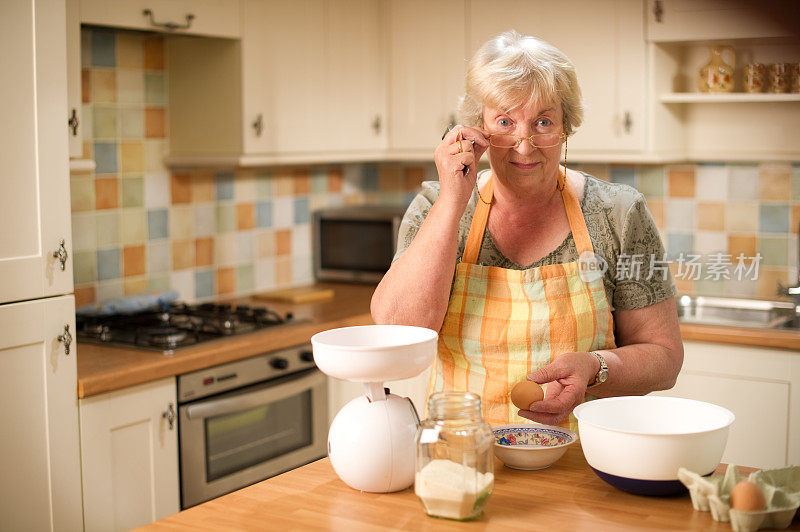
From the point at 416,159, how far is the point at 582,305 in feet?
6.43

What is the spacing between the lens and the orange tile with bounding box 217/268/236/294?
3.51 meters

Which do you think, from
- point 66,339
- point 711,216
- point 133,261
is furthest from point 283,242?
point 711,216

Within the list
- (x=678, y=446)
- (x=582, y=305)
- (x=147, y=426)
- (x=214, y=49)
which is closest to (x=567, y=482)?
(x=678, y=446)

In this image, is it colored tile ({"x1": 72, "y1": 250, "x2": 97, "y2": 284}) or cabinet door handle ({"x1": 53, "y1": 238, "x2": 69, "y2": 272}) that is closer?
cabinet door handle ({"x1": 53, "y1": 238, "x2": 69, "y2": 272})

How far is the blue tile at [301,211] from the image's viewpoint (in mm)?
3834

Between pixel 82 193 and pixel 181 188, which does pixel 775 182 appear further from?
pixel 82 193

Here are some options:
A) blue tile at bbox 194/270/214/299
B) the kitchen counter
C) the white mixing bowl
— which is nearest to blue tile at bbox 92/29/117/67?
blue tile at bbox 194/270/214/299

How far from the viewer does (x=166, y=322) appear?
2922 millimetres

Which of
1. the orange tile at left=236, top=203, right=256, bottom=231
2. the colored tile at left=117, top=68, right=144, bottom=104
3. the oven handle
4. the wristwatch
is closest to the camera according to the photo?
the wristwatch

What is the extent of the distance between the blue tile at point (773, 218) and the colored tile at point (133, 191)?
2.19 m

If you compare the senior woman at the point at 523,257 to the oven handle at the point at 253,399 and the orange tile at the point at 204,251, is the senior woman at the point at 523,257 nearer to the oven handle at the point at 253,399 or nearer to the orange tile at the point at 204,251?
the oven handle at the point at 253,399

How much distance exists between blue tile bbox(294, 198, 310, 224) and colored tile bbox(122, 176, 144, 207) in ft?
2.58

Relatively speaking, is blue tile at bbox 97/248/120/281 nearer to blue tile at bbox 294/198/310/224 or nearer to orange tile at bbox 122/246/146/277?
orange tile at bbox 122/246/146/277

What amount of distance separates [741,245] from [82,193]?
2.31 meters
